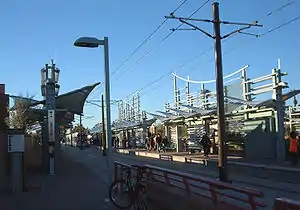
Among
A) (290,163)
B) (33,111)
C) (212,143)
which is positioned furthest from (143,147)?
(290,163)

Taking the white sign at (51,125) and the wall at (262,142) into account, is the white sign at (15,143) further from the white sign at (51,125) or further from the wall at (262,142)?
the wall at (262,142)

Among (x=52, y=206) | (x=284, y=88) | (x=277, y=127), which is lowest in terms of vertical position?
(x=52, y=206)

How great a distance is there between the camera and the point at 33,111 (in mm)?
24266

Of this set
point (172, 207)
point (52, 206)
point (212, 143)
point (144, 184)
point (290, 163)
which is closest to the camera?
point (172, 207)

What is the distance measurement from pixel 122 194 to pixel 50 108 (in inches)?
429

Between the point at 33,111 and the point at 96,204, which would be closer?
the point at 96,204

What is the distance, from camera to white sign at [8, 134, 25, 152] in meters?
14.5

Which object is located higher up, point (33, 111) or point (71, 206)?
point (33, 111)

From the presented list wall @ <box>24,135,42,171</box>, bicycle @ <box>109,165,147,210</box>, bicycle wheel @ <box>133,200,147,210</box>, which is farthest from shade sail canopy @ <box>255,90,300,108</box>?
bicycle wheel @ <box>133,200,147,210</box>

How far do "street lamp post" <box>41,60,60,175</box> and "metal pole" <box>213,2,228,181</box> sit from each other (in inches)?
309

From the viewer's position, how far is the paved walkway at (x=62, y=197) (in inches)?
452

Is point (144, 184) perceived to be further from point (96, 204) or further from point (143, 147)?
point (143, 147)

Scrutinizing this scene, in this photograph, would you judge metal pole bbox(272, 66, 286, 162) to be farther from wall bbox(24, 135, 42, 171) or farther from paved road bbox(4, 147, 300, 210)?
wall bbox(24, 135, 42, 171)

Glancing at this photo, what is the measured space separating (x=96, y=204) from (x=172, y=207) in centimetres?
318
